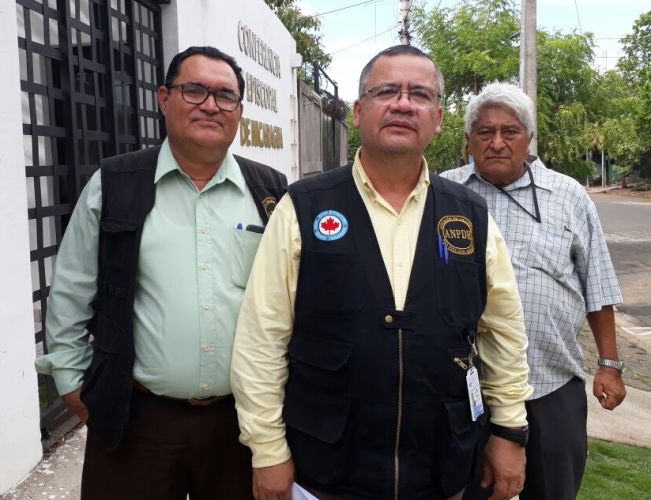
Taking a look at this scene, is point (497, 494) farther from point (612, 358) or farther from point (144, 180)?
point (144, 180)

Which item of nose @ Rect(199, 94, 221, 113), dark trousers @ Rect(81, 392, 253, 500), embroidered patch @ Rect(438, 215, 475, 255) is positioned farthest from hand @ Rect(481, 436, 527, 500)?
nose @ Rect(199, 94, 221, 113)

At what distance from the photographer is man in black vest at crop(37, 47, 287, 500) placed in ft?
6.35

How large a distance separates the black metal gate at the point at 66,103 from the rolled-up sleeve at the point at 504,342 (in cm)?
225

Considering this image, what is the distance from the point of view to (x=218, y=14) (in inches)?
239

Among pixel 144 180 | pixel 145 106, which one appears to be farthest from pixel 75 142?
pixel 144 180

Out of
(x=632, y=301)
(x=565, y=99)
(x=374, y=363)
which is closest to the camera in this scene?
(x=374, y=363)

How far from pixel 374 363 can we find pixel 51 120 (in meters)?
2.61

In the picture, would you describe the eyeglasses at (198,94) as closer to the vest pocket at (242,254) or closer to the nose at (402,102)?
the vest pocket at (242,254)

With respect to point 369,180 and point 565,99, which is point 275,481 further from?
point 565,99

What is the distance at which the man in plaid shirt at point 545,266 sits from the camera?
226cm

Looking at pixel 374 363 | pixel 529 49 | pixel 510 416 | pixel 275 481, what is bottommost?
pixel 275 481

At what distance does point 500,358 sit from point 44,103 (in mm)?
2950

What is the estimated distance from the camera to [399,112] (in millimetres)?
1828

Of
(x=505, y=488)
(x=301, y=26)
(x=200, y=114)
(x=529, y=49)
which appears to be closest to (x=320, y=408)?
(x=505, y=488)
